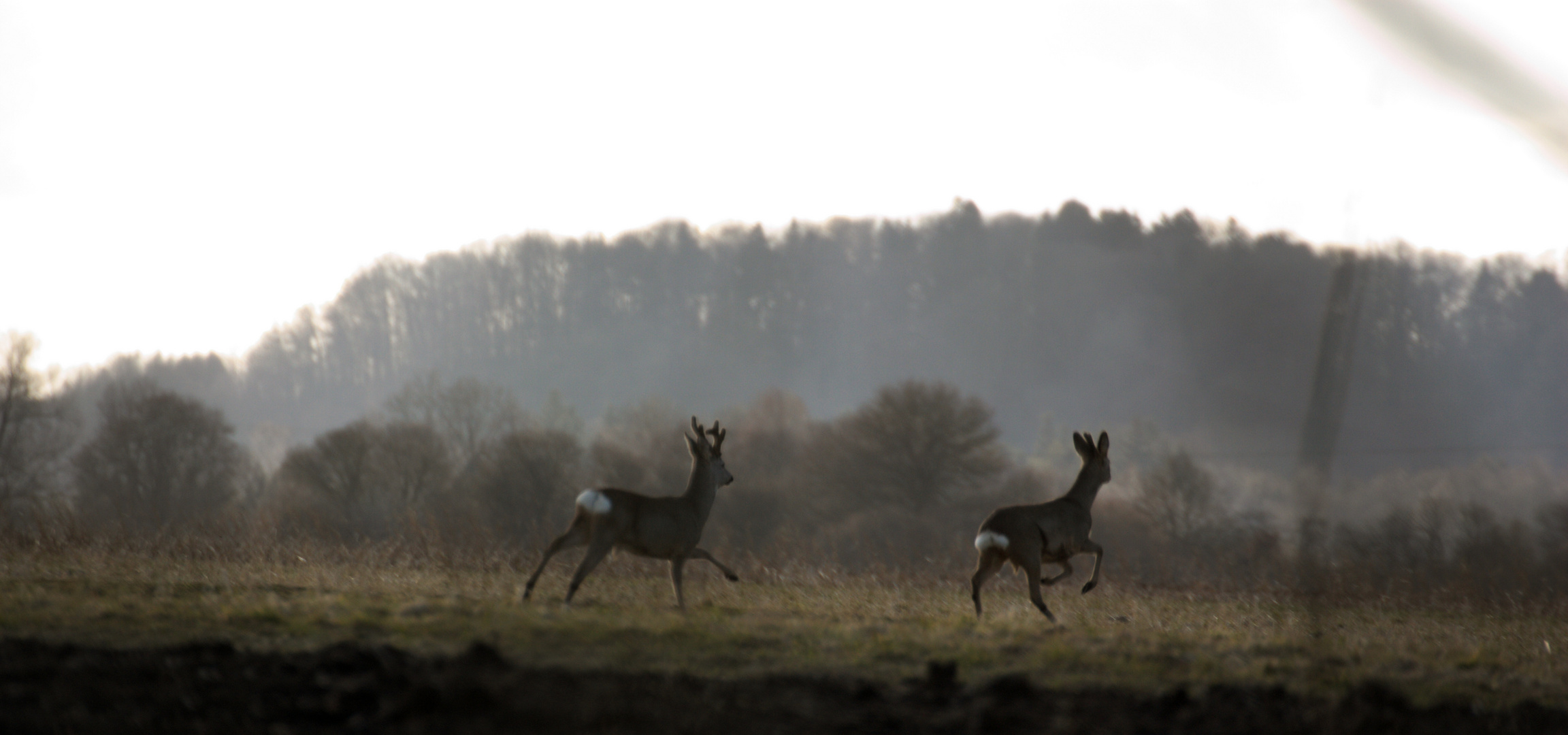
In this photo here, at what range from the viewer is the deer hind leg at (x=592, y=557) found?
439 inches

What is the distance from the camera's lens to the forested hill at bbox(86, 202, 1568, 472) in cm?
8856

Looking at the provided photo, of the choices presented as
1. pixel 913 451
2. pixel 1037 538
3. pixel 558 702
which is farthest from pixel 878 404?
pixel 558 702

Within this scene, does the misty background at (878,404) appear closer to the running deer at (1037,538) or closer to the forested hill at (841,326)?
the forested hill at (841,326)

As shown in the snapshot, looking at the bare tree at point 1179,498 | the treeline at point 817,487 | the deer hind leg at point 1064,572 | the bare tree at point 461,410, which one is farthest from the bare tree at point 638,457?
the deer hind leg at point 1064,572

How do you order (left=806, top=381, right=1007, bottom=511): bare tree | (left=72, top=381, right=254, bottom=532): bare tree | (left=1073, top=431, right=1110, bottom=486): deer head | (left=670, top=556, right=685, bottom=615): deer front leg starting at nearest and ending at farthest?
1. (left=670, top=556, right=685, bottom=615): deer front leg
2. (left=1073, top=431, right=1110, bottom=486): deer head
3. (left=806, top=381, right=1007, bottom=511): bare tree
4. (left=72, top=381, right=254, bottom=532): bare tree

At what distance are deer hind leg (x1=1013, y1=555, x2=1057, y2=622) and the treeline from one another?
87.8 feet

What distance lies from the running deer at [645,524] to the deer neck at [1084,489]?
14.6ft

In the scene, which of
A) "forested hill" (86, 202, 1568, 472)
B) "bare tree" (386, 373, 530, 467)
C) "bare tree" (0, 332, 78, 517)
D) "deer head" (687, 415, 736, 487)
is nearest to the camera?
"deer head" (687, 415, 736, 487)

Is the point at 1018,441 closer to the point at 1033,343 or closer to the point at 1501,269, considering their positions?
the point at 1033,343

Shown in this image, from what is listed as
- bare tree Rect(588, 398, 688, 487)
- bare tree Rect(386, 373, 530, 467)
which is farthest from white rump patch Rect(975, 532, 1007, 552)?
bare tree Rect(386, 373, 530, 467)

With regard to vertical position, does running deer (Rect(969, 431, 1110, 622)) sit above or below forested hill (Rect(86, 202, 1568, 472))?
below

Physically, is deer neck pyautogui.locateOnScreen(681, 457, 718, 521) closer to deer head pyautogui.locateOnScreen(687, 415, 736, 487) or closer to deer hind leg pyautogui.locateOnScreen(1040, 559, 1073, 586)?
deer head pyautogui.locateOnScreen(687, 415, 736, 487)

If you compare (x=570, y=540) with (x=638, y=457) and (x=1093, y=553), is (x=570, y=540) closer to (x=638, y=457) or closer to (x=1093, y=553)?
(x=1093, y=553)

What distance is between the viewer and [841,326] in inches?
4350
